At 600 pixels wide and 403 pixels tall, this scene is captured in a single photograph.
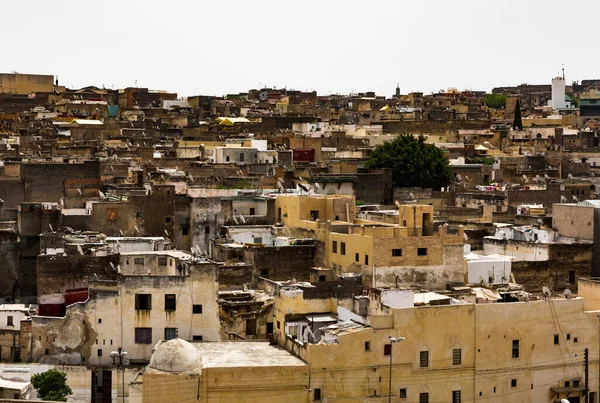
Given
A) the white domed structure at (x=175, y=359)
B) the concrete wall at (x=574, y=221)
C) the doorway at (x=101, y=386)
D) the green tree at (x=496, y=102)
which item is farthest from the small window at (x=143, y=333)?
the green tree at (x=496, y=102)

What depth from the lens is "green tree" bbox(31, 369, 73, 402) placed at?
3059 centimetres

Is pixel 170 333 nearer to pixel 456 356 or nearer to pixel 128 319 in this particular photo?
pixel 128 319

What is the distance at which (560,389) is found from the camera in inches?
1264

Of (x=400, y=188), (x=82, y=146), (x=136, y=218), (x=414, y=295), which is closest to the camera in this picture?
(x=414, y=295)

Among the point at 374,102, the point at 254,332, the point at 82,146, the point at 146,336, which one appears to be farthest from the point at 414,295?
the point at 374,102

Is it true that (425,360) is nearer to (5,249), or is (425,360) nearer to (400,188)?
(5,249)

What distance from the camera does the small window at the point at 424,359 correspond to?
30688mm

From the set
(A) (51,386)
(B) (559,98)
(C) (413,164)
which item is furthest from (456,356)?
(B) (559,98)

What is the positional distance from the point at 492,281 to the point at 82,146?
30.7m

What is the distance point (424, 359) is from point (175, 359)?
6.50 meters

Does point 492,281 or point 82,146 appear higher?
point 82,146

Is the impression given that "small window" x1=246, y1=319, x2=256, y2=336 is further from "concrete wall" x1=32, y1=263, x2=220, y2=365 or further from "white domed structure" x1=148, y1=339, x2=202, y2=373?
"white domed structure" x1=148, y1=339, x2=202, y2=373

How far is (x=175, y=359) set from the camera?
28375mm

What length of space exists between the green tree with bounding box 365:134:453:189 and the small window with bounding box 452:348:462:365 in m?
26.6
